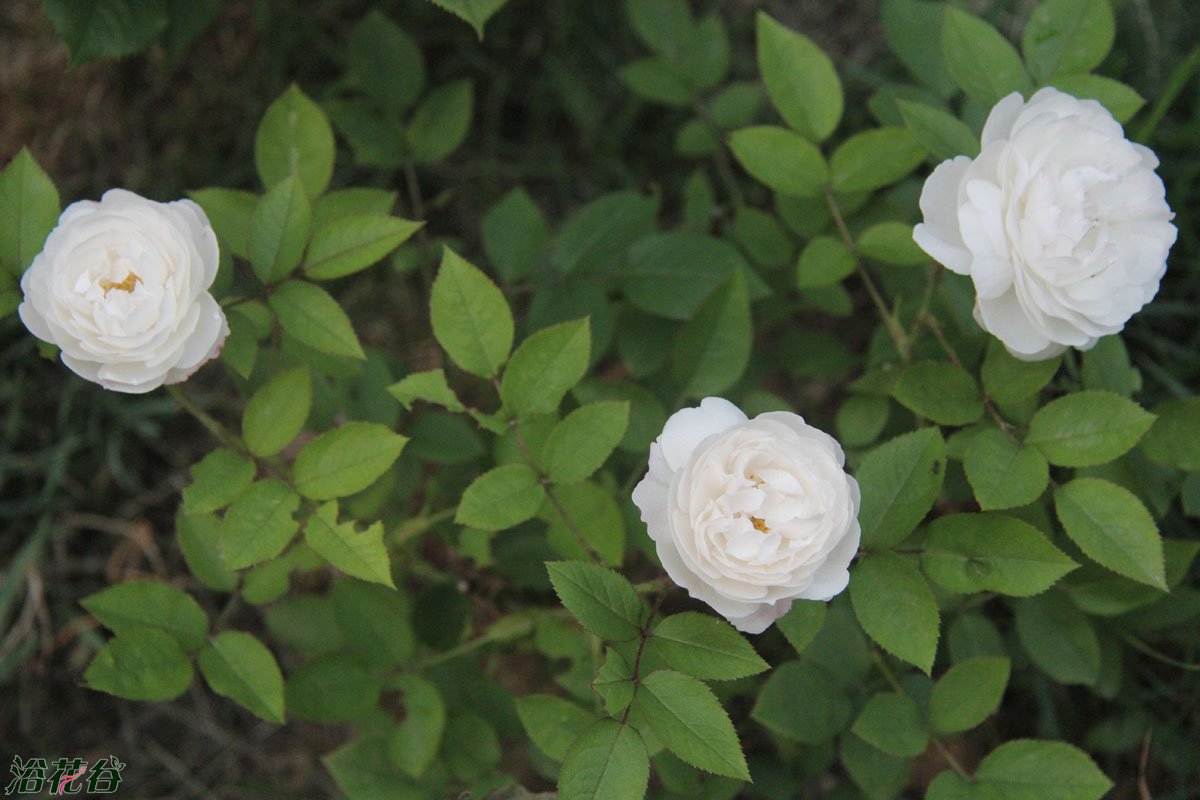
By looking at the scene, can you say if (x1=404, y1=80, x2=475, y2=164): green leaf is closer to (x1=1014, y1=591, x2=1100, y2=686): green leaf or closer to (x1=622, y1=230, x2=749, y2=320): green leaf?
(x1=622, y1=230, x2=749, y2=320): green leaf

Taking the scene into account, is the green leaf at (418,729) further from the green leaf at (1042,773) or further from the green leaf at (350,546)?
the green leaf at (1042,773)

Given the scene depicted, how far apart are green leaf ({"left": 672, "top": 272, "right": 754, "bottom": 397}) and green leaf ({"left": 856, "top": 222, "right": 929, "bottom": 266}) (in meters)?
0.19

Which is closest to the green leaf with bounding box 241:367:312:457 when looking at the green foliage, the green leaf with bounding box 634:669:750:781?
the green foliage

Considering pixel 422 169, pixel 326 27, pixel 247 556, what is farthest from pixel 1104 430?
pixel 326 27

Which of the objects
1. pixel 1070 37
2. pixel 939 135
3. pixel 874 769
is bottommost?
pixel 874 769

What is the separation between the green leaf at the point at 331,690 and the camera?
55.8 inches

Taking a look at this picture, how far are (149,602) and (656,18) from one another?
4.37 ft

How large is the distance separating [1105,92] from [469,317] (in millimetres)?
889

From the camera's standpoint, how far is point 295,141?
146 centimetres

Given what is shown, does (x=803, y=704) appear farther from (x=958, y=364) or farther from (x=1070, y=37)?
(x=1070, y=37)

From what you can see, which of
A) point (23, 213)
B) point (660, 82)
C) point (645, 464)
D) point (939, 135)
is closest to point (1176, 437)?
point (939, 135)

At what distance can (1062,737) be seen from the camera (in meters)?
1.83

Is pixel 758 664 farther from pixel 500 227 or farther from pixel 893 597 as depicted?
pixel 500 227

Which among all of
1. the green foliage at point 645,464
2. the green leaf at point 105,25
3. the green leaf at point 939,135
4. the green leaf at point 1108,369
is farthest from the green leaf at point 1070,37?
the green leaf at point 105,25
